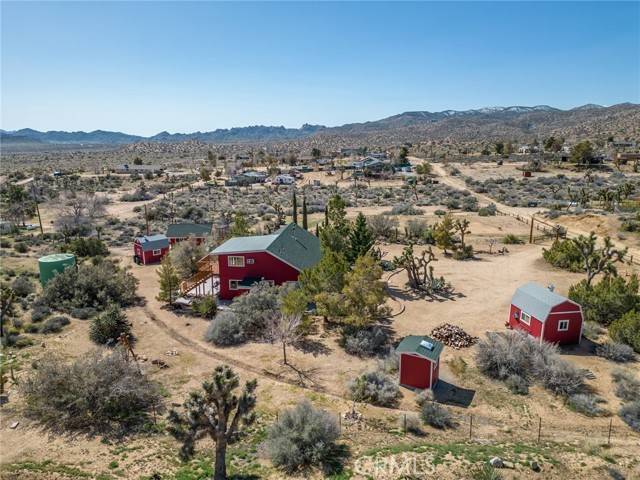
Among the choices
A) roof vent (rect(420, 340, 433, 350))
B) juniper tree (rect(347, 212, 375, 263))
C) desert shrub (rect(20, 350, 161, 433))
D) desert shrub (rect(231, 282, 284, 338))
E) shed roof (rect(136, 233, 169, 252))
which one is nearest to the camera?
desert shrub (rect(20, 350, 161, 433))

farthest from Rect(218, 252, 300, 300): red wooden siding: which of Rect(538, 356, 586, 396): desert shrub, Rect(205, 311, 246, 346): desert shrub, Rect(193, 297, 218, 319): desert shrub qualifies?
Rect(538, 356, 586, 396): desert shrub

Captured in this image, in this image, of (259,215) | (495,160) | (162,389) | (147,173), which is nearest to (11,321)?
(162,389)

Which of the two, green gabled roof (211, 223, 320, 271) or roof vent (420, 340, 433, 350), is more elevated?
green gabled roof (211, 223, 320, 271)

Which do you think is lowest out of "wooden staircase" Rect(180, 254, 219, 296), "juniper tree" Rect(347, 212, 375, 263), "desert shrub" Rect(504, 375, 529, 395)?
"desert shrub" Rect(504, 375, 529, 395)

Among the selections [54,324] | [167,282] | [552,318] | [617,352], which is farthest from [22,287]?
[617,352]

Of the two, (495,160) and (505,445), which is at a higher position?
(495,160)

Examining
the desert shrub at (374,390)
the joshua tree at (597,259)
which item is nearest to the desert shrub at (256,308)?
the desert shrub at (374,390)

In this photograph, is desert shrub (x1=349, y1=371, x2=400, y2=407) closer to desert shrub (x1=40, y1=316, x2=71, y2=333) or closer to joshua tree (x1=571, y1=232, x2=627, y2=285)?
joshua tree (x1=571, y1=232, x2=627, y2=285)

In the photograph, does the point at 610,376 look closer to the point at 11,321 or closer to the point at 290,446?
the point at 290,446
